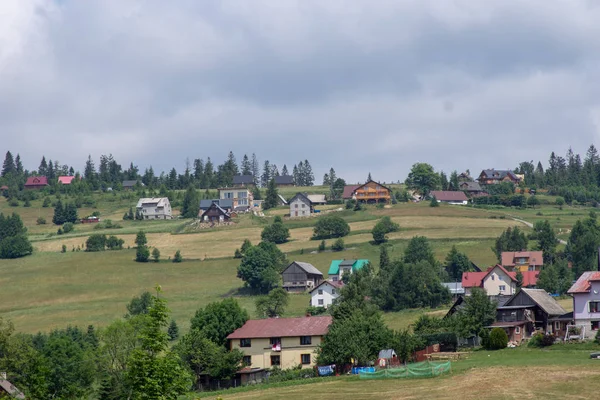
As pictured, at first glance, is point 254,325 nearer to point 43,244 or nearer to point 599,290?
point 599,290

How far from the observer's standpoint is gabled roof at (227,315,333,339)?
81375mm

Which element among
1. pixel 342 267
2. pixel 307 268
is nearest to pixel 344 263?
pixel 342 267

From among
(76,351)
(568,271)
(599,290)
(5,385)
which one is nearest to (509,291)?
(568,271)

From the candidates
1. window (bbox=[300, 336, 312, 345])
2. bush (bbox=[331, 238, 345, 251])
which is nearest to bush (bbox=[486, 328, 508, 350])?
window (bbox=[300, 336, 312, 345])

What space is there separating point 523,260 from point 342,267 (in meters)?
23.8

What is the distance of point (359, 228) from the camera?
538 feet

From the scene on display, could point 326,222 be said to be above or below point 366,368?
above

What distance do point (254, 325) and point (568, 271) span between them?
4386 centimetres

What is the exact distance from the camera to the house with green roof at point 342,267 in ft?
432

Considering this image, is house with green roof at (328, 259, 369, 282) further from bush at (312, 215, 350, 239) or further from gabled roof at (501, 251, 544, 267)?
bush at (312, 215, 350, 239)

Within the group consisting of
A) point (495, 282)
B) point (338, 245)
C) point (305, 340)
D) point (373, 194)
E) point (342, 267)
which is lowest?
point (305, 340)

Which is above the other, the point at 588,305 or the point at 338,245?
the point at 338,245

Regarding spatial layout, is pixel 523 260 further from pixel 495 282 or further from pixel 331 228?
pixel 331 228

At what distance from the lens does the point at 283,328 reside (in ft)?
271
